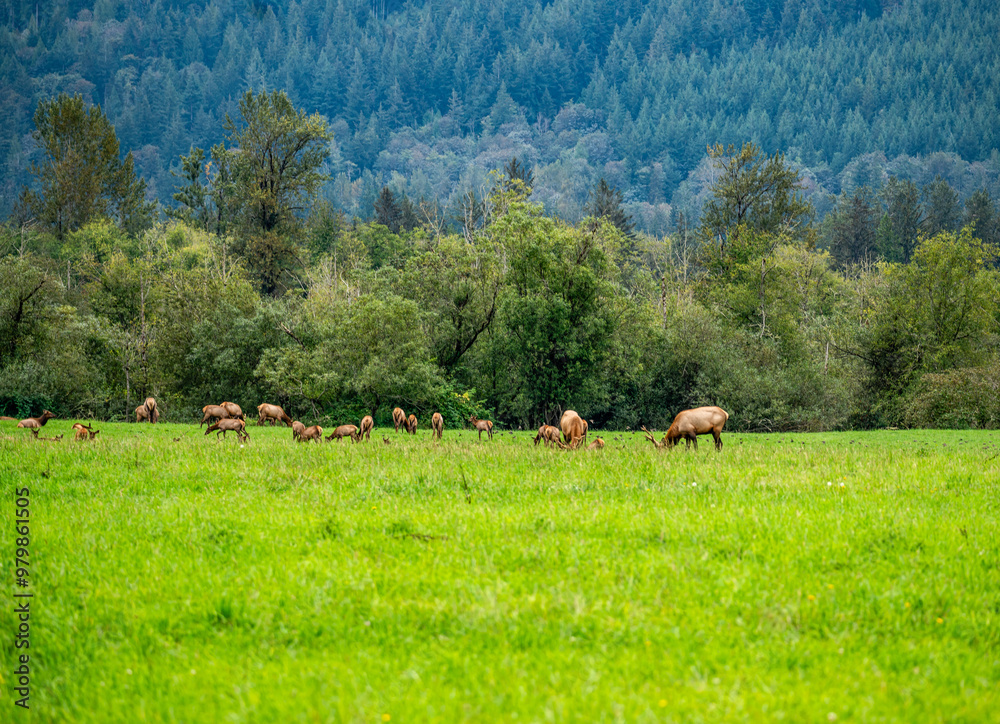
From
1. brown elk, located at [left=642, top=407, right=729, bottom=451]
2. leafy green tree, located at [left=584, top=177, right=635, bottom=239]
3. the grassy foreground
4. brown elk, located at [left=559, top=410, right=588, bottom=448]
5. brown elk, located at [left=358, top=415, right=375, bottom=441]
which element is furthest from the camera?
leafy green tree, located at [left=584, top=177, right=635, bottom=239]

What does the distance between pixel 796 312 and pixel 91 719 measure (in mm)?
65475

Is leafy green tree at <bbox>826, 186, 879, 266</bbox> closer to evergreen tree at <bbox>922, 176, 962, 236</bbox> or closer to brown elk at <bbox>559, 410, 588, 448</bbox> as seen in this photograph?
evergreen tree at <bbox>922, 176, 962, 236</bbox>

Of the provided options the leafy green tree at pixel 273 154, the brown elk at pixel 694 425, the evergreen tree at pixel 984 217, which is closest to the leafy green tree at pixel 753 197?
the leafy green tree at pixel 273 154

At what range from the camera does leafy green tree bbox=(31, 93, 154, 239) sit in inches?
3767

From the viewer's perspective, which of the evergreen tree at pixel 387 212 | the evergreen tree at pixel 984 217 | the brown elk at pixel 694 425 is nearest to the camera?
the brown elk at pixel 694 425

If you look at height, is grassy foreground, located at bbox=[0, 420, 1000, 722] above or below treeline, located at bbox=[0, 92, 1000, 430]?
above

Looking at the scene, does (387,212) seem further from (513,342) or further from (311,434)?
(311,434)

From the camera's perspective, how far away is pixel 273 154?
70.1m

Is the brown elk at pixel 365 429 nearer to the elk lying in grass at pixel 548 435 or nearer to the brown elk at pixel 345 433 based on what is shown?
the brown elk at pixel 345 433

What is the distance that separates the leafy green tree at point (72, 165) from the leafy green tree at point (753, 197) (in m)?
80.7

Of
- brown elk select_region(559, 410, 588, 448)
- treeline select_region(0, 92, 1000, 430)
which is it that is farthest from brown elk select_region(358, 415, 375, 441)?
treeline select_region(0, 92, 1000, 430)

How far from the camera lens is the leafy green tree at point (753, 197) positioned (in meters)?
76.6

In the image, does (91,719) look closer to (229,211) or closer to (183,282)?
(183,282)

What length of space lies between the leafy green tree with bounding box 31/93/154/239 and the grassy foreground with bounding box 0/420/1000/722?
101m
